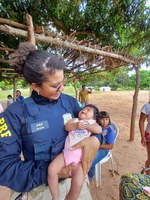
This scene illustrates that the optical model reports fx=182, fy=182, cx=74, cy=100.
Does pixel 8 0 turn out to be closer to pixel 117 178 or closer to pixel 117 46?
pixel 117 46

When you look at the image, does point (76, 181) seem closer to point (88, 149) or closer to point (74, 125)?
point (88, 149)

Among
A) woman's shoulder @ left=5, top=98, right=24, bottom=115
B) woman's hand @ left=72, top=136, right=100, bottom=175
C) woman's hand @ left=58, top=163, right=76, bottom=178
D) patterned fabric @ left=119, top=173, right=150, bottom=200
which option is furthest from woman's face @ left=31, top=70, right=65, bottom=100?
patterned fabric @ left=119, top=173, right=150, bottom=200

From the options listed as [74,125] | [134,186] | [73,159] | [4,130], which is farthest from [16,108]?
[134,186]

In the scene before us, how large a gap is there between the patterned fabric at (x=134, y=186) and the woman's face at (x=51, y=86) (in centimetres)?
106

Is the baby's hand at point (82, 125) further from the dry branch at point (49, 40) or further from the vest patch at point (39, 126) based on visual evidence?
the dry branch at point (49, 40)

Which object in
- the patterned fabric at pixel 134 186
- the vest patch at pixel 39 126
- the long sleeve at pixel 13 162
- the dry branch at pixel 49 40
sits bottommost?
the patterned fabric at pixel 134 186

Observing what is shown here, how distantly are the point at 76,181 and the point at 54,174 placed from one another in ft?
0.49

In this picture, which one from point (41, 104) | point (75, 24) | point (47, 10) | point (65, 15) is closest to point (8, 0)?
point (47, 10)

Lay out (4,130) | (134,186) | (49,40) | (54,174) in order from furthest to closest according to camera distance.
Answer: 1. (49,40)
2. (134,186)
3. (54,174)
4. (4,130)

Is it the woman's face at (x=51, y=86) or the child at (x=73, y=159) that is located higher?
the woman's face at (x=51, y=86)

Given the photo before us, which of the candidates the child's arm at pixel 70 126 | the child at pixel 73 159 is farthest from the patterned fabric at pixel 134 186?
the child's arm at pixel 70 126

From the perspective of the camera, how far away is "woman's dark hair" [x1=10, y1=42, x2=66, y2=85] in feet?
3.43

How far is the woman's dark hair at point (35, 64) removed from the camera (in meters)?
1.04

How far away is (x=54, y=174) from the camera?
110 cm
